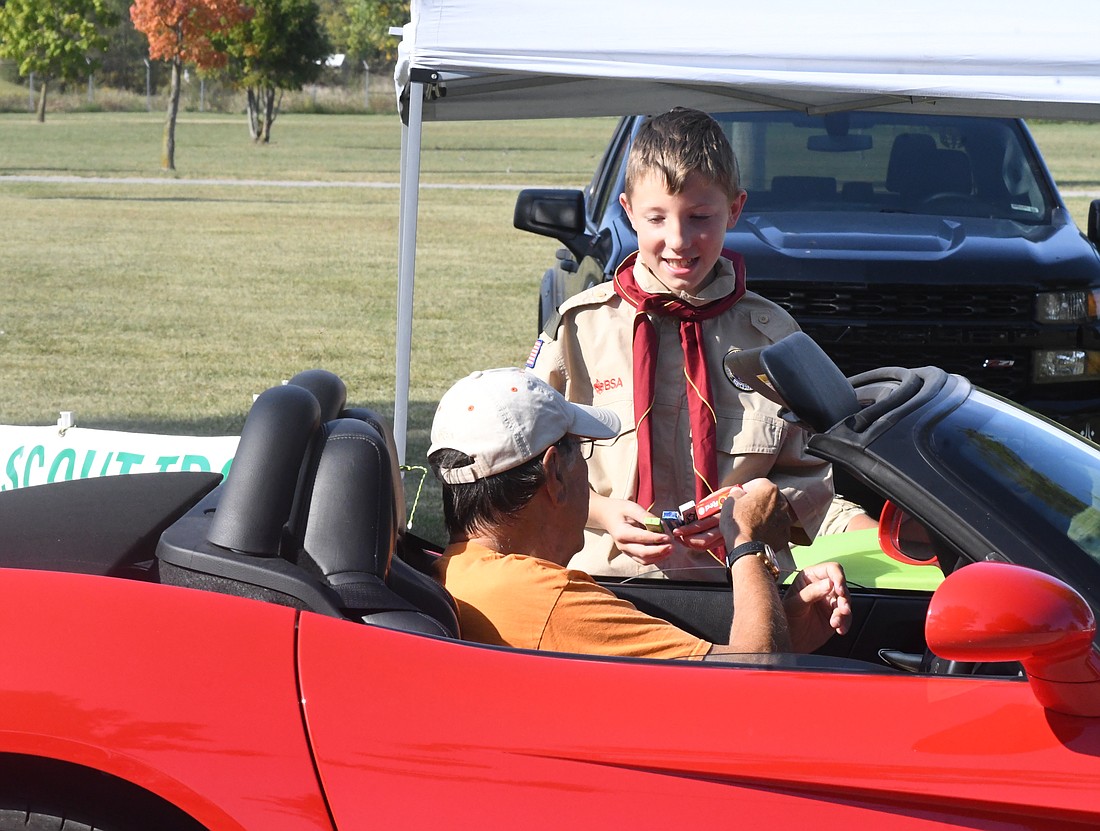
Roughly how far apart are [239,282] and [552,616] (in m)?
12.3

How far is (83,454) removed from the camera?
398 centimetres

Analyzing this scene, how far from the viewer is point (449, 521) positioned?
7.43 feet

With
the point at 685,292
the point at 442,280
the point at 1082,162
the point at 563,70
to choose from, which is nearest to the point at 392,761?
the point at 685,292

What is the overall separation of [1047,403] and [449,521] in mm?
4094

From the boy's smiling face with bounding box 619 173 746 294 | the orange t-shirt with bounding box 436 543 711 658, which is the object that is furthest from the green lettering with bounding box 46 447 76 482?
the orange t-shirt with bounding box 436 543 711 658

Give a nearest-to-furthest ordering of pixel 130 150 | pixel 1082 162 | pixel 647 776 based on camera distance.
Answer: pixel 647 776 < pixel 1082 162 < pixel 130 150

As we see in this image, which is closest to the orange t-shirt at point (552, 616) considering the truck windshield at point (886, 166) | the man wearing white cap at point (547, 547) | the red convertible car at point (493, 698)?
the man wearing white cap at point (547, 547)

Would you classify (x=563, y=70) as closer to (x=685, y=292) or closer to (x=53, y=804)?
(x=685, y=292)

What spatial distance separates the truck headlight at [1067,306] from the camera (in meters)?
5.58

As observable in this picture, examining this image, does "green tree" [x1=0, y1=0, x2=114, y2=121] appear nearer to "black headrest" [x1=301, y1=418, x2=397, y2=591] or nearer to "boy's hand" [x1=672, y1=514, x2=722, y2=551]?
"boy's hand" [x1=672, y1=514, x2=722, y2=551]

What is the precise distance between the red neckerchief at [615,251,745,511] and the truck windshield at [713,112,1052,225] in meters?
3.01

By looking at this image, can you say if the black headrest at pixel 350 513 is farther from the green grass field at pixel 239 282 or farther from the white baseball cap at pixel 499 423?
the green grass field at pixel 239 282

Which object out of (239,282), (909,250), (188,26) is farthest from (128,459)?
(188,26)

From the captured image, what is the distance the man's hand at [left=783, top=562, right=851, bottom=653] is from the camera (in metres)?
2.34
